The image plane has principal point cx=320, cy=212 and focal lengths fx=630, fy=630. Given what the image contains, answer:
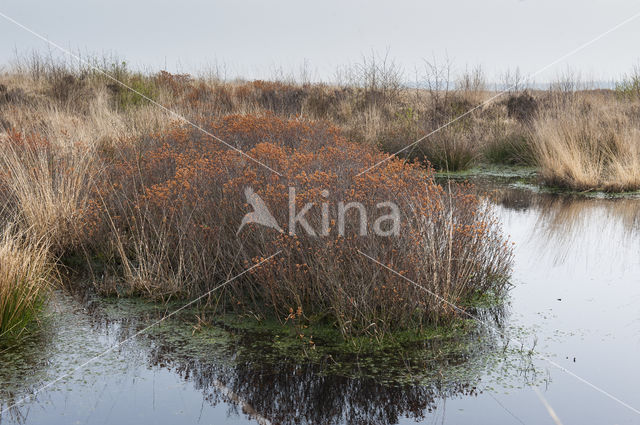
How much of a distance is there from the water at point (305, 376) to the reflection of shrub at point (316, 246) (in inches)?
17.1

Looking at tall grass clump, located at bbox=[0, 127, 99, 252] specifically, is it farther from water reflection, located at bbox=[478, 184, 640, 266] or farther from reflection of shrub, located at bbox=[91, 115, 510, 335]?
water reflection, located at bbox=[478, 184, 640, 266]

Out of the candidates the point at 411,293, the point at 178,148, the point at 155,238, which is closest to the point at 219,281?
the point at 155,238

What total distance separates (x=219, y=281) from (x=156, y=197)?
1.14 metres

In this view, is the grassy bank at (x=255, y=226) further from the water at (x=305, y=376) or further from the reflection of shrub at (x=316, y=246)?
the water at (x=305, y=376)

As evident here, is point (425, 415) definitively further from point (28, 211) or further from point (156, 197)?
point (28, 211)

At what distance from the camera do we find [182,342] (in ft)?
15.7

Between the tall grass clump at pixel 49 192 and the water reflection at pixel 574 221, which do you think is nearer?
the tall grass clump at pixel 49 192

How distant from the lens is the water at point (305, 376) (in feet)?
12.2

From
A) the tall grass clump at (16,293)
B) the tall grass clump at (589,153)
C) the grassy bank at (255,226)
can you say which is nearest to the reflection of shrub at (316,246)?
the grassy bank at (255,226)

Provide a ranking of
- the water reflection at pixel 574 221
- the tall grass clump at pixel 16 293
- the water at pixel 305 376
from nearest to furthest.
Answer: the water at pixel 305 376
the tall grass clump at pixel 16 293
the water reflection at pixel 574 221

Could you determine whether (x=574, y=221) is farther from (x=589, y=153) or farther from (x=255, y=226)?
(x=255, y=226)

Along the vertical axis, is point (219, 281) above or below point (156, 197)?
below

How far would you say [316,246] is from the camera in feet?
16.5

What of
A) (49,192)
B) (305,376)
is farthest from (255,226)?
(49,192)
